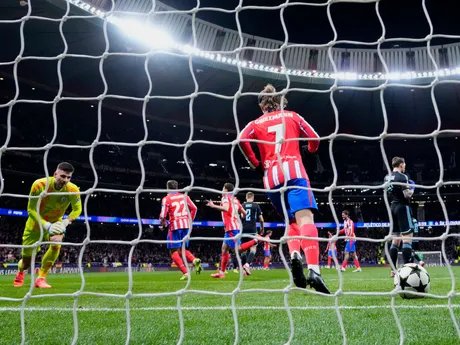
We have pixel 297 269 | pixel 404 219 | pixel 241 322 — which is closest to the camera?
pixel 241 322

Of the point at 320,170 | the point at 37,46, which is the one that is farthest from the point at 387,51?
the point at 37,46

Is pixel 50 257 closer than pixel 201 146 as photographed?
Yes

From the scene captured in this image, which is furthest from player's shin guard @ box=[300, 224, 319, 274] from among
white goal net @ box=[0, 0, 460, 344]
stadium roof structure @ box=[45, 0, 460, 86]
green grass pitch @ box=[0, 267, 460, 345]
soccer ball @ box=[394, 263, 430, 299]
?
stadium roof structure @ box=[45, 0, 460, 86]

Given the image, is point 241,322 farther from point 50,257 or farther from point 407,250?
point 407,250

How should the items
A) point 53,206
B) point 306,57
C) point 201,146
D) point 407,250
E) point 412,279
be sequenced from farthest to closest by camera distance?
point 201,146 < point 306,57 < point 407,250 < point 53,206 < point 412,279

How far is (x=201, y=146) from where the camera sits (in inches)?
1129

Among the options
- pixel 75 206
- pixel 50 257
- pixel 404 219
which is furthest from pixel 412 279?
pixel 50 257

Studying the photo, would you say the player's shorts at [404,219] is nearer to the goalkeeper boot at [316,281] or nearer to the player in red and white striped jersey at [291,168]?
the player in red and white striped jersey at [291,168]

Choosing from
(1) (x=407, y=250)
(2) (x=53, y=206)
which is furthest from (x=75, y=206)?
(1) (x=407, y=250)

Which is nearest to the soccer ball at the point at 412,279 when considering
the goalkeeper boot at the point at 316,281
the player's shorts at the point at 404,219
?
the goalkeeper boot at the point at 316,281

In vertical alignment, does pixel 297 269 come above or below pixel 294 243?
below

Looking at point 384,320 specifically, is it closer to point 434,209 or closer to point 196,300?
point 196,300

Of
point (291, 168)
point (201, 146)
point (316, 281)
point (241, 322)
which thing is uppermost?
point (201, 146)

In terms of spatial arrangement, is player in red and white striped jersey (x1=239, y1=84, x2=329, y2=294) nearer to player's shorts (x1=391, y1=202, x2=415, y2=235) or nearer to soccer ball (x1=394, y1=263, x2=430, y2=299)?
soccer ball (x1=394, y1=263, x2=430, y2=299)
